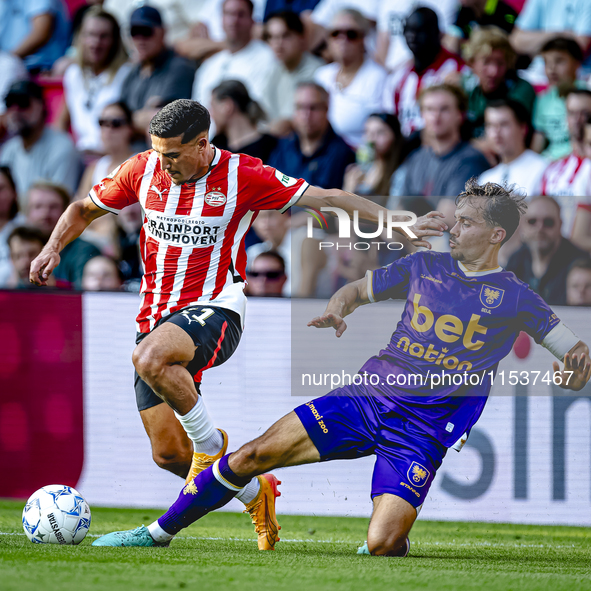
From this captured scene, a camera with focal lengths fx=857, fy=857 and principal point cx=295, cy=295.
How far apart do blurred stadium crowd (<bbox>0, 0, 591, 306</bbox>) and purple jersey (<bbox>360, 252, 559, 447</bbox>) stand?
59 centimetres

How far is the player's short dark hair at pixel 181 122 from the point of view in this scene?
15.1 feet

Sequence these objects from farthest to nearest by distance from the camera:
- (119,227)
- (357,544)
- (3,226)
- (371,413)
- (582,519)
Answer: (3,226) → (119,227) → (582,519) → (357,544) → (371,413)

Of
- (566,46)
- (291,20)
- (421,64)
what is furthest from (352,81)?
(566,46)

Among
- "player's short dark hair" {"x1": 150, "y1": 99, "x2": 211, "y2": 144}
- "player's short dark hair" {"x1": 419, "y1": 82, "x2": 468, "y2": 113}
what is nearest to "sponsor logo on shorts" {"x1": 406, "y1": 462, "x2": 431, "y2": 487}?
"player's short dark hair" {"x1": 150, "y1": 99, "x2": 211, "y2": 144}

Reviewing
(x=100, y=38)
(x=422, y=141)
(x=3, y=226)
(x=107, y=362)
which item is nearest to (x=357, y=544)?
(x=107, y=362)

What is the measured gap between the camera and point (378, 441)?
466cm

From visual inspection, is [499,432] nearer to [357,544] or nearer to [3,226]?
[357,544]

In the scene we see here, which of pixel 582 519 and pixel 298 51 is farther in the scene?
pixel 298 51

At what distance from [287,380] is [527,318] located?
2.05 m

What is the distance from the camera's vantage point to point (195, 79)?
8844mm

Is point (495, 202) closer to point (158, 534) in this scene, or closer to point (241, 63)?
point (158, 534)

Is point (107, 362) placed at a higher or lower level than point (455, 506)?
higher

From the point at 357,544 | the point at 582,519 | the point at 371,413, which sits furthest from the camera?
the point at 582,519

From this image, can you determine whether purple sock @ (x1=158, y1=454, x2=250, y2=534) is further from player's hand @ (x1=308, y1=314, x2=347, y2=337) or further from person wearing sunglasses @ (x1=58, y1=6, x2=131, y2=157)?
person wearing sunglasses @ (x1=58, y1=6, x2=131, y2=157)
